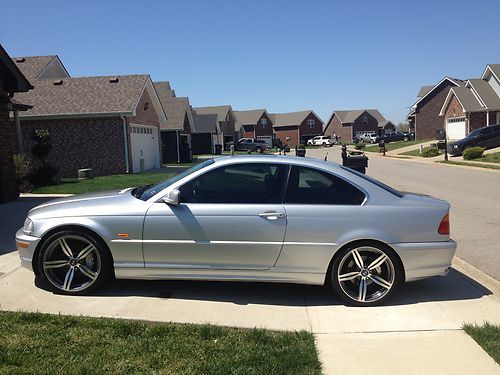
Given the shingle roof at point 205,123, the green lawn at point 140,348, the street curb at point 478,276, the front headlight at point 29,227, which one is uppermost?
the shingle roof at point 205,123

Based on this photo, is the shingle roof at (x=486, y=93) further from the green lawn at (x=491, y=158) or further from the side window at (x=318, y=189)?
the side window at (x=318, y=189)

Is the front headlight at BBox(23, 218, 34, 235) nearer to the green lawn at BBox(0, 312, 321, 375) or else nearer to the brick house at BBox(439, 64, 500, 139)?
the green lawn at BBox(0, 312, 321, 375)

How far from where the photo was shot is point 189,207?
4.96 m

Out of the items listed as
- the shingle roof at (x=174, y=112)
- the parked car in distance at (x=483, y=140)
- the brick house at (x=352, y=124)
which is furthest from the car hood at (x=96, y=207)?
the brick house at (x=352, y=124)

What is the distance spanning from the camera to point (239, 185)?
17.0 ft

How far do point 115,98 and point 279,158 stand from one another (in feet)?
65.4

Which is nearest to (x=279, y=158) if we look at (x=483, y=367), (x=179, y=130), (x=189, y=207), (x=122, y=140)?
(x=189, y=207)

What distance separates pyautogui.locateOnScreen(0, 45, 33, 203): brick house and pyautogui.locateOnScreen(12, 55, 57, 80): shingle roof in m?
16.8

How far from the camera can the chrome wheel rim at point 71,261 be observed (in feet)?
16.4

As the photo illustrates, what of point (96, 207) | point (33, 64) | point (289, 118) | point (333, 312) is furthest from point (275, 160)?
point (289, 118)

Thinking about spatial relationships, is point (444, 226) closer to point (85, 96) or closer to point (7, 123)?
point (7, 123)

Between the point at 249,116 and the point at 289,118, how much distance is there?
8.47 metres

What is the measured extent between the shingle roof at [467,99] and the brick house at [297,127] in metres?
47.5

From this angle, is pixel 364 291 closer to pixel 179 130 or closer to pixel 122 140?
pixel 122 140
